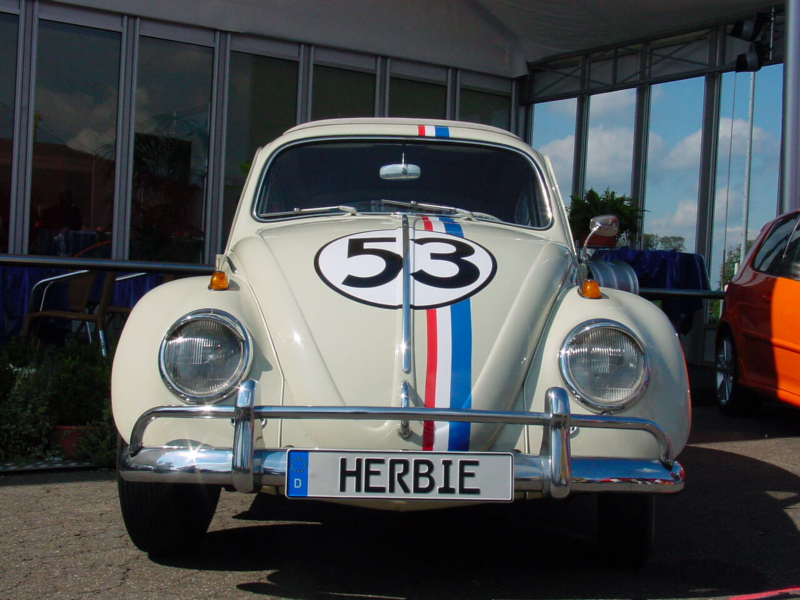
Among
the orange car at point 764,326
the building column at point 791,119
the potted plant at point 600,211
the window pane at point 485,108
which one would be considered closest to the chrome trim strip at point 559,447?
the orange car at point 764,326

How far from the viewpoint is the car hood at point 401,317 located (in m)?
2.58

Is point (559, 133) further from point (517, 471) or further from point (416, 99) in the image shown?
point (517, 471)

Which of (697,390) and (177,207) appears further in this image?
(177,207)

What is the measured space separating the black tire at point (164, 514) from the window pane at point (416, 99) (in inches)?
398

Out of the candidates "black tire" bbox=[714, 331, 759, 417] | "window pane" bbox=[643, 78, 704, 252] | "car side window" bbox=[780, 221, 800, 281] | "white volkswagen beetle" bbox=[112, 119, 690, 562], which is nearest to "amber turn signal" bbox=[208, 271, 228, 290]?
"white volkswagen beetle" bbox=[112, 119, 690, 562]

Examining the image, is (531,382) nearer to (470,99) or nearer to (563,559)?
(563,559)

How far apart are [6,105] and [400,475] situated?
9.20m

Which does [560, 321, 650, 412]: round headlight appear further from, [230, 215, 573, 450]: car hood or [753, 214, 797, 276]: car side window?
[753, 214, 797, 276]: car side window

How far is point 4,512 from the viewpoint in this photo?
11.7 ft

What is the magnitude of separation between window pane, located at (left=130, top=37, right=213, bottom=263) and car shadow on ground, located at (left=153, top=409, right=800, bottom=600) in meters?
7.39

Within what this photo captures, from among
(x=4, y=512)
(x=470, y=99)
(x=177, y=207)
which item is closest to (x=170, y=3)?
→ (x=177, y=207)

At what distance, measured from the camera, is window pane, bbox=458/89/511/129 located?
43.3 ft

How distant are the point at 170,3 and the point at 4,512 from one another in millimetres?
8505

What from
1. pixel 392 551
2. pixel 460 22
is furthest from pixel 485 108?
pixel 392 551
